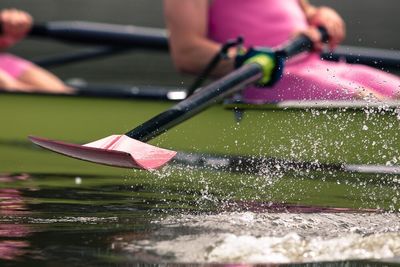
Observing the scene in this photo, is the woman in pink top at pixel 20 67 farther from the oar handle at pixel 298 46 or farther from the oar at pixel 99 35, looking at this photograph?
the oar handle at pixel 298 46

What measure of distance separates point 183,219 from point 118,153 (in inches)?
25.4

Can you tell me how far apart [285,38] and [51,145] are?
5.60 feet

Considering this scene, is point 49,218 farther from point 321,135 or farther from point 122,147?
point 321,135

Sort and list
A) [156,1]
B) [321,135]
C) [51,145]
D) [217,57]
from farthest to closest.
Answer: [156,1]
[217,57]
[321,135]
[51,145]

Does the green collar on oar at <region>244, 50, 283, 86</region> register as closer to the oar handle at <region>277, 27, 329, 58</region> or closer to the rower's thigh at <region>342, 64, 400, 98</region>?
the oar handle at <region>277, 27, 329, 58</region>

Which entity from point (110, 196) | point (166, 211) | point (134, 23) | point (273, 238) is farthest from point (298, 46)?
point (134, 23)

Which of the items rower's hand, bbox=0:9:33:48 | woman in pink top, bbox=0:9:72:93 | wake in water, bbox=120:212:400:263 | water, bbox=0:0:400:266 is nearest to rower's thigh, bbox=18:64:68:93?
woman in pink top, bbox=0:9:72:93

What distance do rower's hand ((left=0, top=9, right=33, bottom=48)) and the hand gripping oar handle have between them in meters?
1.85

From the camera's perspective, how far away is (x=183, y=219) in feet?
11.1

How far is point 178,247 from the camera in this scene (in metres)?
2.96

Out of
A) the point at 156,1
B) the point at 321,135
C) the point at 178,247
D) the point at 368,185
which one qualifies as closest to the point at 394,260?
the point at 178,247

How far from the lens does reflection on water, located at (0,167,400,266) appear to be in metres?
2.91

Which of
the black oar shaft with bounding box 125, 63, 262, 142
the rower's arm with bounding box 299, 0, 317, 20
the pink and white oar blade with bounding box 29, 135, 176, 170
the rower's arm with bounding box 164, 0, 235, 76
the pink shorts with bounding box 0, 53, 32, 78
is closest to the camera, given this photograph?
the pink and white oar blade with bounding box 29, 135, 176, 170

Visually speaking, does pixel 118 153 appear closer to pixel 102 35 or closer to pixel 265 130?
pixel 265 130
